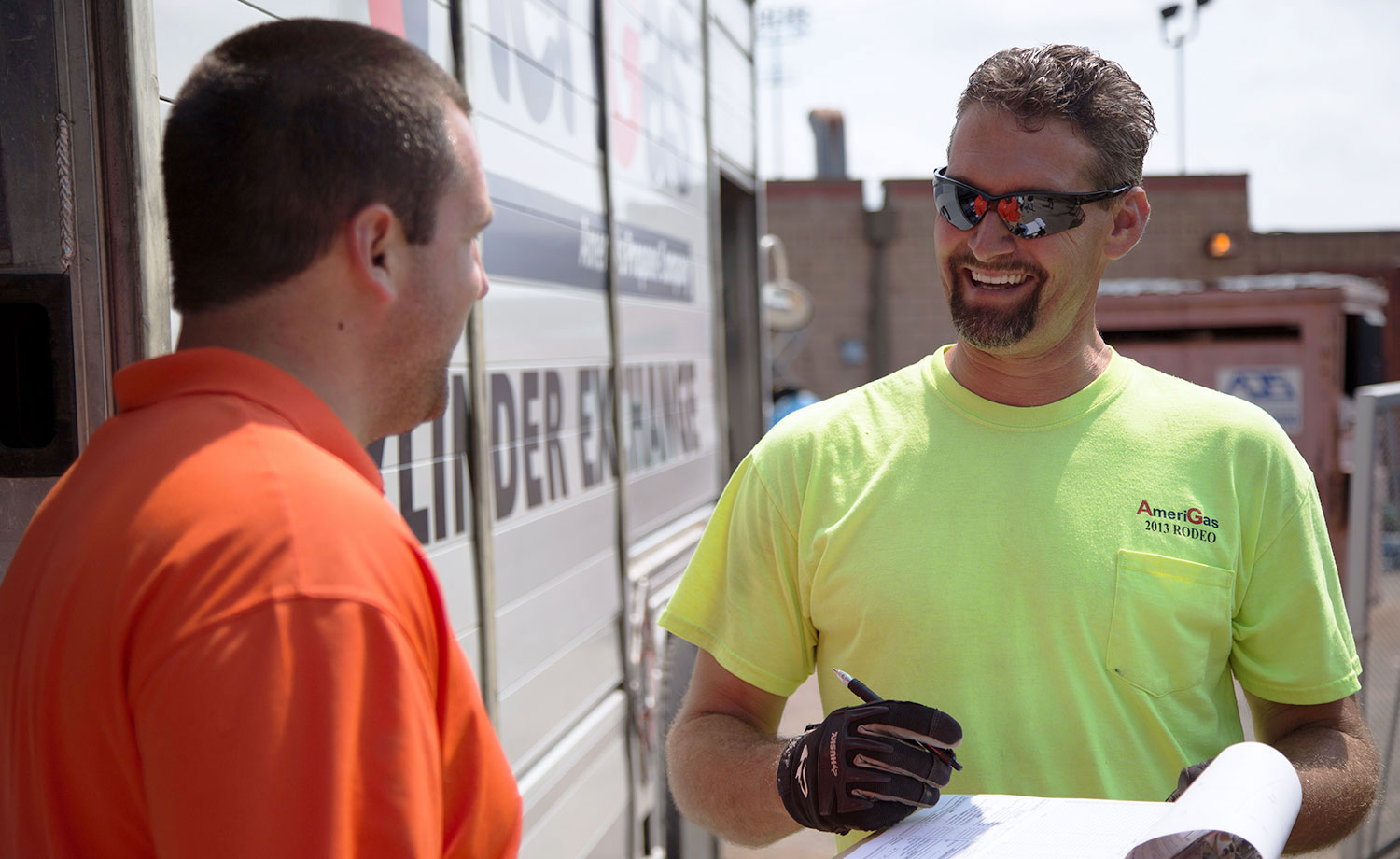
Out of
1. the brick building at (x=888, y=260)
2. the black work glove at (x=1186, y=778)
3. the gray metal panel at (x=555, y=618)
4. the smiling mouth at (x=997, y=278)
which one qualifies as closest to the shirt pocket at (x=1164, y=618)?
the black work glove at (x=1186, y=778)

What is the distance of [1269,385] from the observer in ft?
28.1

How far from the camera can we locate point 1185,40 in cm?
1750

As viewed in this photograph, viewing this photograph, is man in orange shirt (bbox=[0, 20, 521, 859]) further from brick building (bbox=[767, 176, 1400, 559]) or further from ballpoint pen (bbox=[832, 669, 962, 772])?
brick building (bbox=[767, 176, 1400, 559])

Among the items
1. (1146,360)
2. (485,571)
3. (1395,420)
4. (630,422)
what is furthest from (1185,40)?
(485,571)

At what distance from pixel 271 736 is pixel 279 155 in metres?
0.47

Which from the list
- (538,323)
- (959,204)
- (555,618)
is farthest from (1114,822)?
(538,323)

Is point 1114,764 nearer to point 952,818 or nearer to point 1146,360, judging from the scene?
point 952,818

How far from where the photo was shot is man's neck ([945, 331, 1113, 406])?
1820mm

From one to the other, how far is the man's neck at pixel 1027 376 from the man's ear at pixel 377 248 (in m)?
1.07

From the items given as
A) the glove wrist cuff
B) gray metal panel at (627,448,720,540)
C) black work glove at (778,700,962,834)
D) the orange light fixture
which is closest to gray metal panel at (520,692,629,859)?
gray metal panel at (627,448,720,540)

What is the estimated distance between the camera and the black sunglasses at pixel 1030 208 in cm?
180

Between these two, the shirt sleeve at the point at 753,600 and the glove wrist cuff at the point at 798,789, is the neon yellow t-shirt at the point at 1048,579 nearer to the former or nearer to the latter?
the shirt sleeve at the point at 753,600

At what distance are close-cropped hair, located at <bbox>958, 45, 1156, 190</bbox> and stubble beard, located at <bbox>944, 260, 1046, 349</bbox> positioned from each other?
0.22 m

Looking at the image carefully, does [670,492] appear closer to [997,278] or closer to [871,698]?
[997,278]
